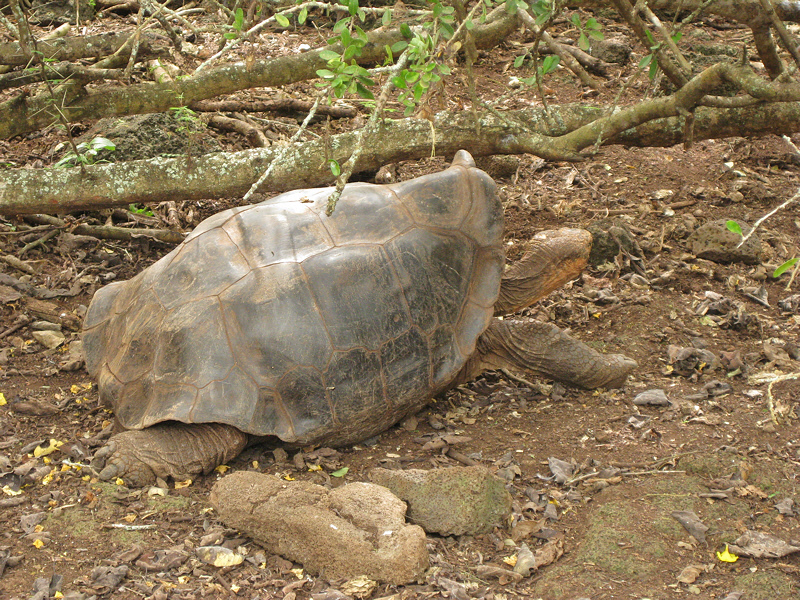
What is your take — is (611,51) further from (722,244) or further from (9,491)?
(9,491)

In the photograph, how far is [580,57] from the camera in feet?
25.7

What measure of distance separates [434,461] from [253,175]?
2492 mm

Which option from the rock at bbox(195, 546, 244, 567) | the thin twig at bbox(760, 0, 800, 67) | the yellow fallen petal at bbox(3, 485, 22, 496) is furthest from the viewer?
the thin twig at bbox(760, 0, 800, 67)

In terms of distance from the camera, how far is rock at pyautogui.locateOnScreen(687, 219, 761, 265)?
525 centimetres

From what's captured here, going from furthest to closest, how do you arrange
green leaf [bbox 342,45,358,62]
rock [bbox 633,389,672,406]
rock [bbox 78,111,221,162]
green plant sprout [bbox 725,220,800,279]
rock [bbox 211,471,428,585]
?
1. rock [bbox 78,111,221,162]
2. rock [bbox 633,389,672,406]
3. green leaf [bbox 342,45,358,62]
4. rock [bbox 211,471,428,585]
5. green plant sprout [bbox 725,220,800,279]

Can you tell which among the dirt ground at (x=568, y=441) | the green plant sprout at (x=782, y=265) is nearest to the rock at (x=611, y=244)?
the dirt ground at (x=568, y=441)

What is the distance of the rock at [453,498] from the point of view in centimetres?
311

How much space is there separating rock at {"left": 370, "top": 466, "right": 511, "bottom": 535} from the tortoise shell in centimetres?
66

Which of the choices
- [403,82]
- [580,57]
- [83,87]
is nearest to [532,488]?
[403,82]

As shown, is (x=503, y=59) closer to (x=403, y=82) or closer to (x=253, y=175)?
(x=253, y=175)

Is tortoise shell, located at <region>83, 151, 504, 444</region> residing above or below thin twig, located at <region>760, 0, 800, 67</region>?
below

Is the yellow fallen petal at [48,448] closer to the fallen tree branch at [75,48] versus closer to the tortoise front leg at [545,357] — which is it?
the tortoise front leg at [545,357]

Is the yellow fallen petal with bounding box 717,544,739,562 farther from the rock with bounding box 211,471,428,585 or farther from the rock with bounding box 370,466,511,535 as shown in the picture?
the rock with bounding box 211,471,428,585

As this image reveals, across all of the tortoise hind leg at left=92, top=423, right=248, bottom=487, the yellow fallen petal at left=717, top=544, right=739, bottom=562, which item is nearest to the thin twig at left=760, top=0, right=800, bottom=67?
the yellow fallen petal at left=717, top=544, right=739, bottom=562
